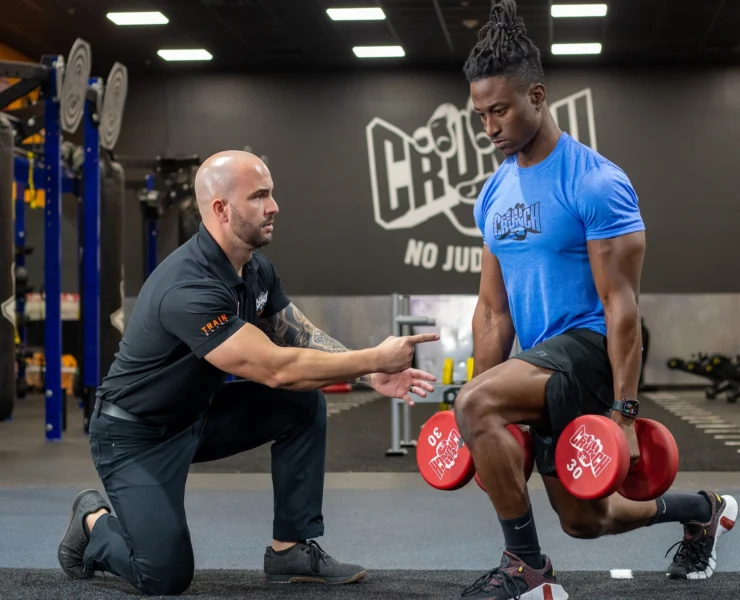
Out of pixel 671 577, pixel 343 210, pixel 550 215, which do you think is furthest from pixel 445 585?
pixel 343 210

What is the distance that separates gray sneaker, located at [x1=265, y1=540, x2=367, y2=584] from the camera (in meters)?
2.70

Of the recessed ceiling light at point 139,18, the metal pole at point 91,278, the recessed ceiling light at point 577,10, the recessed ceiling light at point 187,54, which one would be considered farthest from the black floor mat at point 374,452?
the recessed ceiling light at point 187,54

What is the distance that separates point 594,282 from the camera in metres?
2.38

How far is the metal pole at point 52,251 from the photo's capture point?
604cm

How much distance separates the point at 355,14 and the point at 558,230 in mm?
7263

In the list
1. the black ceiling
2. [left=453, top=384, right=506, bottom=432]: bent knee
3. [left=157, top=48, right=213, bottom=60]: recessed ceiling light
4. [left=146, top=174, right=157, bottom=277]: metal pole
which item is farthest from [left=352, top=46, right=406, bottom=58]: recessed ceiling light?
[left=453, top=384, right=506, bottom=432]: bent knee

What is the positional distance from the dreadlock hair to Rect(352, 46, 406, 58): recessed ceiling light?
26.6 feet

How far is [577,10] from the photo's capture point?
29.7 ft

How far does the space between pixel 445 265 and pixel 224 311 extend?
8532mm

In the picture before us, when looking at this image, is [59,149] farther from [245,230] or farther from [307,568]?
[307,568]

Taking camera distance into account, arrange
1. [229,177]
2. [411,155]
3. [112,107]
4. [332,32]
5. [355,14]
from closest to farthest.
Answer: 1. [229,177]
2. [112,107]
3. [355,14]
4. [332,32]
5. [411,155]

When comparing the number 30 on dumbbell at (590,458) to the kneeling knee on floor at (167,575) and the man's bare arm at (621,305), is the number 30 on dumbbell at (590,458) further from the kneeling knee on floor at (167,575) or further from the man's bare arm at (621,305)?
the kneeling knee on floor at (167,575)

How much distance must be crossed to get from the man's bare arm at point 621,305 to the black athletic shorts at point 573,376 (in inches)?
2.4

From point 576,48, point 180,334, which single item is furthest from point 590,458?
point 576,48
